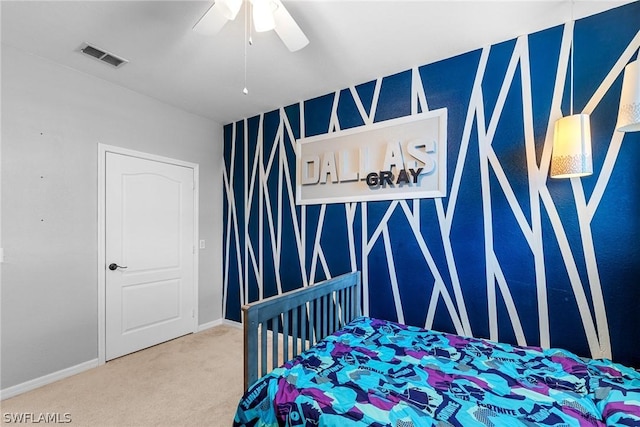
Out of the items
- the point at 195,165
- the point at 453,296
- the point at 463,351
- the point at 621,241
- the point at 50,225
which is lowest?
the point at 463,351

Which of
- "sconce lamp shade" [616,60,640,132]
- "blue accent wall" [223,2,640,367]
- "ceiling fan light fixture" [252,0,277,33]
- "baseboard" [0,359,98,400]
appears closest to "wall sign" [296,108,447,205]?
"blue accent wall" [223,2,640,367]

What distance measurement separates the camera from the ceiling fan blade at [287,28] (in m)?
1.57

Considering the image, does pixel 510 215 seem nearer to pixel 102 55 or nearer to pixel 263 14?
pixel 263 14

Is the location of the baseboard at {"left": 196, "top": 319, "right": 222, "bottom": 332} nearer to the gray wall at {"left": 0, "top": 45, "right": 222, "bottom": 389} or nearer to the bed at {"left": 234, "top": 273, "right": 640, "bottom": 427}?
the gray wall at {"left": 0, "top": 45, "right": 222, "bottom": 389}

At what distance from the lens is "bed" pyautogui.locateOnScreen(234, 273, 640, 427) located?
1.22 meters

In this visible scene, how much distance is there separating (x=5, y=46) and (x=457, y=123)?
338cm

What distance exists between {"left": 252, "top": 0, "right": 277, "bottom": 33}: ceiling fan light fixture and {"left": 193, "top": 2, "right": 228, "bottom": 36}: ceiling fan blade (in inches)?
7.0

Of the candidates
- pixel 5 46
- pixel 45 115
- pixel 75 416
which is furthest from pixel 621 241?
pixel 5 46

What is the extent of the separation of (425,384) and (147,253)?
278 cm

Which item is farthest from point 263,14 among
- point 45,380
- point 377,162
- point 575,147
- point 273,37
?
point 45,380

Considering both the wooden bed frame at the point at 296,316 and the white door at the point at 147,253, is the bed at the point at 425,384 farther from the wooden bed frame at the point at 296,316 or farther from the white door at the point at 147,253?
the white door at the point at 147,253

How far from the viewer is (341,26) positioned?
1.99 m

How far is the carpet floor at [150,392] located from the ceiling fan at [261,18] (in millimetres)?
2344

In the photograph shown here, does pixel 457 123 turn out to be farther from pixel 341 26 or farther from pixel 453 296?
pixel 453 296
